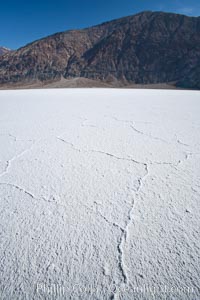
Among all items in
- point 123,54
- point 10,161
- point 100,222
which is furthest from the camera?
point 123,54

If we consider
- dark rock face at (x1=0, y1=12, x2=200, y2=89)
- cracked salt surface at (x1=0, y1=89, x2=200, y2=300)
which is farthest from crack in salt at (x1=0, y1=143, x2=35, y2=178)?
dark rock face at (x1=0, y1=12, x2=200, y2=89)

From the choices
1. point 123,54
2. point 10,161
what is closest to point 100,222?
point 10,161

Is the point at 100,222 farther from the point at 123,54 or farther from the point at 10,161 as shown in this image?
the point at 123,54

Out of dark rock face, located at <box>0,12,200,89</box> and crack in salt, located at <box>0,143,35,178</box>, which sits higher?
dark rock face, located at <box>0,12,200,89</box>

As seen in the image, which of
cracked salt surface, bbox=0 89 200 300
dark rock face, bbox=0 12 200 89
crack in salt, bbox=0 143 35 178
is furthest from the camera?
dark rock face, bbox=0 12 200 89

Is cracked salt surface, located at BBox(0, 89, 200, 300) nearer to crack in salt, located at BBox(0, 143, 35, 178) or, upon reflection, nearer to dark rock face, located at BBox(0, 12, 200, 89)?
crack in salt, located at BBox(0, 143, 35, 178)

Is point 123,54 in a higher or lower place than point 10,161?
higher
